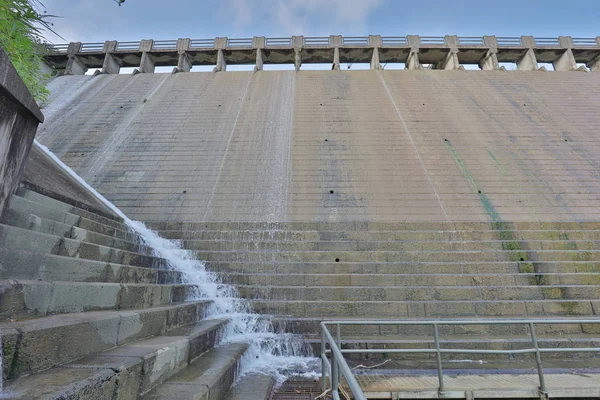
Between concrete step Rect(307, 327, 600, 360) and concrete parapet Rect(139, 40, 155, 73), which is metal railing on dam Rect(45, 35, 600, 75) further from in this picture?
concrete step Rect(307, 327, 600, 360)

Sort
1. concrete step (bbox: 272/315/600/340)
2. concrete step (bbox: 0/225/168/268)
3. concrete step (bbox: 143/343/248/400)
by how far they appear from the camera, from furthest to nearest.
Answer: concrete step (bbox: 272/315/600/340)
concrete step (bbox: 0/225/168/268)
concrete step (bbox: 143/343/248/400)

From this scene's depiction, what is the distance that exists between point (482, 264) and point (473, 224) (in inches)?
55.2

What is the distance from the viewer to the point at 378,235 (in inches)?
271

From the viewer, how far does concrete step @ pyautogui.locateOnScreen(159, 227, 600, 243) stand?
22.1ft

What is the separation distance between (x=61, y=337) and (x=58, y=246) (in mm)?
1810

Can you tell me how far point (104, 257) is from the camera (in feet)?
13.3

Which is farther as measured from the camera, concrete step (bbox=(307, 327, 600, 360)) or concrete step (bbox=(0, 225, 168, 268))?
concrete step (bbox=(307, 327, 600, 360))

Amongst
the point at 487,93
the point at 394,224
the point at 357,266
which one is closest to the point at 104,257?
the point at 357,266

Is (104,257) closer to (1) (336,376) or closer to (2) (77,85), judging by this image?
(1) (336,376)

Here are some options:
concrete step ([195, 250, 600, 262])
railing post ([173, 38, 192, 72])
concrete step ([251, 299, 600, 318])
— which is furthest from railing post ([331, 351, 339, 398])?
railing post ([173, 38, 192, 72])

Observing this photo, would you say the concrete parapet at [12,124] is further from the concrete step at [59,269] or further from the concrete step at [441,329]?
the concrete step at [441,329]

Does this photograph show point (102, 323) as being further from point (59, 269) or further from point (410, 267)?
point (410, 267)

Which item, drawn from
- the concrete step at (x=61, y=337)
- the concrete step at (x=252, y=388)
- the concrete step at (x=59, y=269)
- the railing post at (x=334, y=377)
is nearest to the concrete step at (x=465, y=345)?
the concrete step at (x=252, y=388)

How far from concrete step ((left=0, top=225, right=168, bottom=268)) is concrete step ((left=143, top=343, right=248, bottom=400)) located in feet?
6.11
